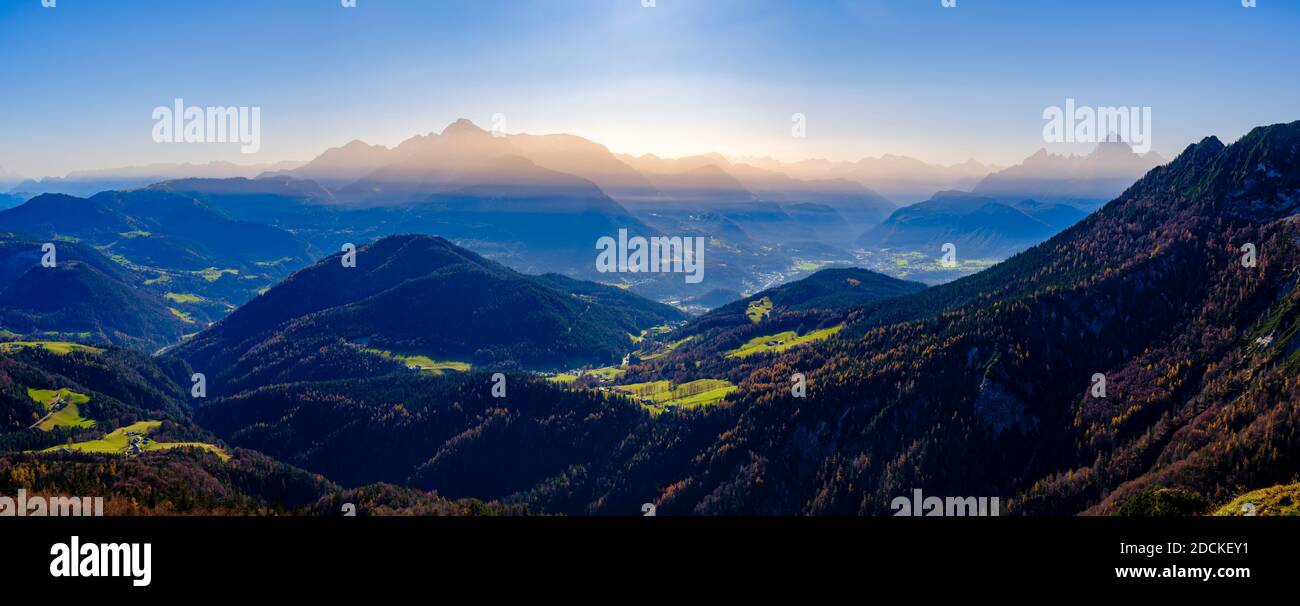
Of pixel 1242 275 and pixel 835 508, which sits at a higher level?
pixel 1242 275

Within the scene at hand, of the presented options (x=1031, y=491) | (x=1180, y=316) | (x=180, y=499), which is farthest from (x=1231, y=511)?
(x=180, y=499)

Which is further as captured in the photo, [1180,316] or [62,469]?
[1180,316]

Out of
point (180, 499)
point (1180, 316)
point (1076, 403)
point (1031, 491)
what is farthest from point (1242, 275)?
point (180, 499)

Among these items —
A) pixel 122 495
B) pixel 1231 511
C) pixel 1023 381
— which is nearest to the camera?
pixel 1231 511

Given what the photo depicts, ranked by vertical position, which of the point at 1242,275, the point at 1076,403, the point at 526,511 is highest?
the point at 1242,275
